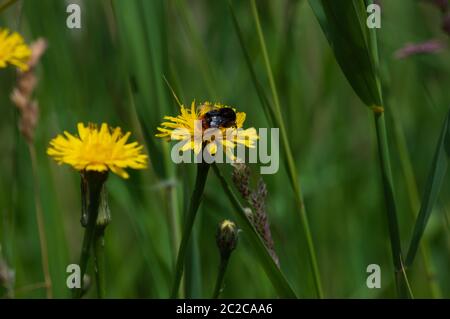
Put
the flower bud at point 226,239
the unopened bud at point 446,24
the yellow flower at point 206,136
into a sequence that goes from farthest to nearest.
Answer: the unopened bud at point 446,24 → the flower bud at point 226,239 → the yellow flower at point 206,136

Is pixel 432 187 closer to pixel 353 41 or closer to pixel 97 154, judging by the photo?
pixel 353 41

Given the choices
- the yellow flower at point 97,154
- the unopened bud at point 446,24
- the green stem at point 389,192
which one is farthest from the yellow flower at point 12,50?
the unopened bud at point 446,24

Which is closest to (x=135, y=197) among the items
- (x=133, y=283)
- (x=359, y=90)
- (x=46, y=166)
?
(x=46, y=166)

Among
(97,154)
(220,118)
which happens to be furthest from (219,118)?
(97,154)

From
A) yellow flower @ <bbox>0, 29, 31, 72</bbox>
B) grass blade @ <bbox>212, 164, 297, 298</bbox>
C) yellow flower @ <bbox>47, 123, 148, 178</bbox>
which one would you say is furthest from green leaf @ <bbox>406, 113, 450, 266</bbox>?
yellow flower @ <bbox>0, 29, 31, 72</bbox>

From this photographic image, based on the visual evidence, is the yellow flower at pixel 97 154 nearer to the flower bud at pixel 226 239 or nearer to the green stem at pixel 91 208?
the green stem at pixel 91 208
